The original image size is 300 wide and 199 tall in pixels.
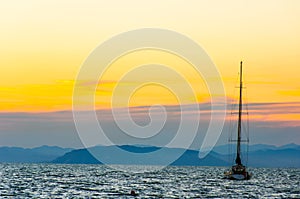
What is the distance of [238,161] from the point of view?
15462 centimetres

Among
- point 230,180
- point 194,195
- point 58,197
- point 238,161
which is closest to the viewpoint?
point 58,197

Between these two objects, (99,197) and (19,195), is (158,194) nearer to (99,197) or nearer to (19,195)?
(99,197)

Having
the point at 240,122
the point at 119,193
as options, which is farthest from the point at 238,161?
the point at 119,193

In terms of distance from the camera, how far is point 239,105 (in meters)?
159

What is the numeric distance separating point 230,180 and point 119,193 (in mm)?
61153

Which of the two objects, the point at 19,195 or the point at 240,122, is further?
the point at 240,122

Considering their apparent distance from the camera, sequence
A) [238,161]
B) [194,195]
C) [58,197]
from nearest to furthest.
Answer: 1. [58,197]
2. [194,195]
3. [238,161]

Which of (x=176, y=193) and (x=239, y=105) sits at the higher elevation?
(x=239, y=105)

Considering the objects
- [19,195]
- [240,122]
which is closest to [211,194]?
[19,195]

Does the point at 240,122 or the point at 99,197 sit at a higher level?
the point at 240,122

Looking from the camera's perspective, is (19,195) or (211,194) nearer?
(19,195)

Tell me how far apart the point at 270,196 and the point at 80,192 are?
34.3 metres

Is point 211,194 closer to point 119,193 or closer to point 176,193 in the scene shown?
Answer: point 176,193

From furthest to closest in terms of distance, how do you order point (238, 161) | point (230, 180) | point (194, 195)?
point (230, 180)
point (238, 161)
point (194, 195)
